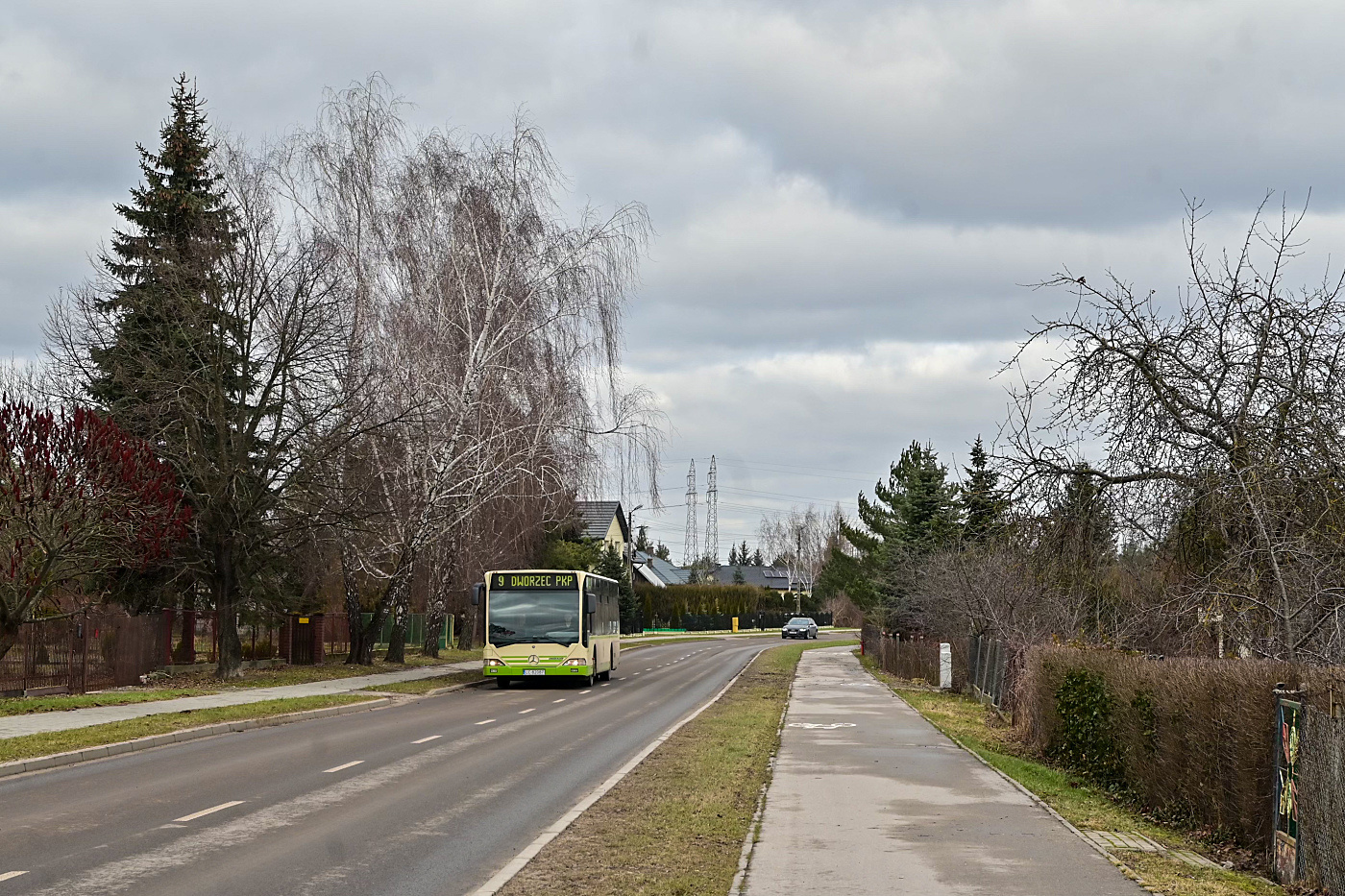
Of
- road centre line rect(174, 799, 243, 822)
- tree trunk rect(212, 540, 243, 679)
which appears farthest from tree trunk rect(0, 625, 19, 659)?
road centre line rect(174, 799, 243, 822)

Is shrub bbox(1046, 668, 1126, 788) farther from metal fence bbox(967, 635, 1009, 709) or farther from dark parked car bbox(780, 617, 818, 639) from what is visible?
dark parked car bbox(780, 617, 818, 639)

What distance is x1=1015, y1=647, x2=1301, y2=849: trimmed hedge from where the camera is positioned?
9242 mm

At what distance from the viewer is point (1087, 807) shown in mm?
12320

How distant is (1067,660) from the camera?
→ 15422 mm

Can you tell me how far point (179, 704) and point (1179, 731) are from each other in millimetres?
18554

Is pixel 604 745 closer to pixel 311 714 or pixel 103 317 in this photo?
pixel 311 714

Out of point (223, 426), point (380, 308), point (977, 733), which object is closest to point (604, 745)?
point (977, 733)

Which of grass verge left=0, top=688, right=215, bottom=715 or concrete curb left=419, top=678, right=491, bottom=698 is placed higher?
grass verge left=0, top=688, right=215, bottom=715

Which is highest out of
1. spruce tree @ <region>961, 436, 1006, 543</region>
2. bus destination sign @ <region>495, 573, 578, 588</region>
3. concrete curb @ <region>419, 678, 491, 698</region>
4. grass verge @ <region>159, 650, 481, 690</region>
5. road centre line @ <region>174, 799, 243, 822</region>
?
spruce tree @ <region>961, 436, 1006, 543</region>

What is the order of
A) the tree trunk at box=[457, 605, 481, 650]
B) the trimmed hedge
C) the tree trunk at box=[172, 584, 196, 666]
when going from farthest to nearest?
the tree trunk at box=[457, 605, 481, 650]
the tree trunk at box=[172, 584, 196, 666]
the trimmed hedge

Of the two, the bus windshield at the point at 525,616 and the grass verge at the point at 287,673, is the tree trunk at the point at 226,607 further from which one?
the bus windshield at the point at 525,616

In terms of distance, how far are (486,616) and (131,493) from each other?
31.7 feet

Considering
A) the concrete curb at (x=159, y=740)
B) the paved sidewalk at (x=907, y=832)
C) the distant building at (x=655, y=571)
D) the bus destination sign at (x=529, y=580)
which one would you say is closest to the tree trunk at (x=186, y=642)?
the bus destination sign at (x=529, y=580)

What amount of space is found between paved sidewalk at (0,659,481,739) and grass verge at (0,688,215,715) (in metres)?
0.31
